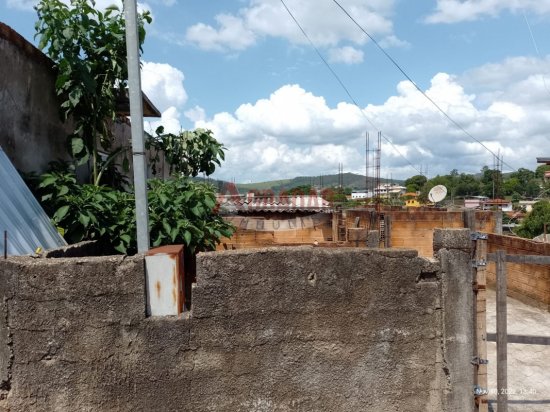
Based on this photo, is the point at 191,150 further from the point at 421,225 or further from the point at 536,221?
the point at 536,221

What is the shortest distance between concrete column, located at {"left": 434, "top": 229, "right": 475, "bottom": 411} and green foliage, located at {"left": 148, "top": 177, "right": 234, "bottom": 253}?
2.31 metres

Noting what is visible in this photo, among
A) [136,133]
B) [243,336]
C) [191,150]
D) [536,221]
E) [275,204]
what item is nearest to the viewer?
[243,336]

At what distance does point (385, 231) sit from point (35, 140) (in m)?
9.99

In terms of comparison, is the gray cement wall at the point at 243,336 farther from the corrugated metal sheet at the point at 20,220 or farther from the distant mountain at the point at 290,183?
the distant mountain at the point at 290,183

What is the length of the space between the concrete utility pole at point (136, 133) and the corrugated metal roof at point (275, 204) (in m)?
11.3

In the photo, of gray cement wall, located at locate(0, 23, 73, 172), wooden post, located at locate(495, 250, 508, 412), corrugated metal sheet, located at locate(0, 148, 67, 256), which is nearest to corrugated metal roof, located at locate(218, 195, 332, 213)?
gray cement wall, located at locate(0, 23, 73, 172)

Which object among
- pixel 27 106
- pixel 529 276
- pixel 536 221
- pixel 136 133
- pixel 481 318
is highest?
pixel 27 106

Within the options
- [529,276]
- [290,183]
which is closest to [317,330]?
[529,276]

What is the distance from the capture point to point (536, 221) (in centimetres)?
3031

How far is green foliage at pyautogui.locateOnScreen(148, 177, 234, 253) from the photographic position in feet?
13.6

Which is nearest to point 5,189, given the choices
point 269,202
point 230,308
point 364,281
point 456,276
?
point 230,308

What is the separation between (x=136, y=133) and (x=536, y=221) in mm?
33825

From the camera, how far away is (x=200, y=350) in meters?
2.57

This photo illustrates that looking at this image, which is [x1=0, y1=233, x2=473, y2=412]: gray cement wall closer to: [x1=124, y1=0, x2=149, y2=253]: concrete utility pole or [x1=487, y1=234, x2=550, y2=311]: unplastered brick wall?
[x1=124, y1=0, x2=149, y2=253]: concrete utility pole
